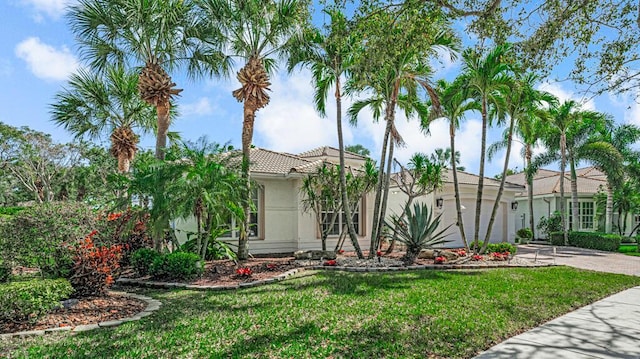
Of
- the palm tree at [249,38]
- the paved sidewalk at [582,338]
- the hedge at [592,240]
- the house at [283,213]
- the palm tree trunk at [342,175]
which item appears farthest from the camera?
the hedge at [592,240]

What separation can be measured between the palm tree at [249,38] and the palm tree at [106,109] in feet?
17.3

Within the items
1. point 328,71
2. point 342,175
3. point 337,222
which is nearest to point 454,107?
point 328,71

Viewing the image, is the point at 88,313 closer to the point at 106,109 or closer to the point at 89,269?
the point at 89,269

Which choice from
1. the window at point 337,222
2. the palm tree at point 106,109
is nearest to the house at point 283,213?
the window at point 337,222

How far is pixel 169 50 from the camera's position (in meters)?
13.3

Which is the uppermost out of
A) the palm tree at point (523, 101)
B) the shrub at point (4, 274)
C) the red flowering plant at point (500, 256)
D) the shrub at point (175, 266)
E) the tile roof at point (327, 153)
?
the palm tree at point (523, 101)

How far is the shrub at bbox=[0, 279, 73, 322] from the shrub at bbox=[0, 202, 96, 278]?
0.63m

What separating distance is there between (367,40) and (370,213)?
31.3 feet

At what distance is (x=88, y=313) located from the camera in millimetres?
6734

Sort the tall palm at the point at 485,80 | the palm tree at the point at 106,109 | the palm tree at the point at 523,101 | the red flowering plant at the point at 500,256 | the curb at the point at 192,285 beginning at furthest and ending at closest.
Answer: the palm tree at the point at 106,109 → the red flowering plant at the point at 500,256 → the palm tree at the point at 523,101 → the tall palm at the point at 485,80 → the curb at the point at 192,285

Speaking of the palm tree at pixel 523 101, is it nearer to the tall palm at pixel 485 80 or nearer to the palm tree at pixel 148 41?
the tall palm at pixel 485 80

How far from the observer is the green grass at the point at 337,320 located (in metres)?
5.07

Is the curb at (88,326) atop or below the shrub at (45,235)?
below

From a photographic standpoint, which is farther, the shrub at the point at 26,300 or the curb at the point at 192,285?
the curb at the point at 192,285
